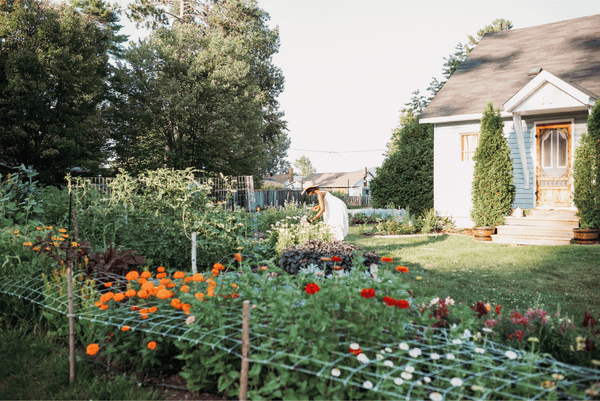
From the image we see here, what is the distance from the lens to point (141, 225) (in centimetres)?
550

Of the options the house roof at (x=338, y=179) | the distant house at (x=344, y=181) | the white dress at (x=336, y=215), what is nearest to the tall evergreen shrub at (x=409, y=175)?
the white dress at (x=336, y=215)

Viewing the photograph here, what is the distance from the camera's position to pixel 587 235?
8141 mm

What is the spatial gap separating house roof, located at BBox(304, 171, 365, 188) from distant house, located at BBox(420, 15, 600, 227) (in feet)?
157

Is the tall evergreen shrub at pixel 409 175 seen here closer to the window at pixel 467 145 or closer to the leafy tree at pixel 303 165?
the window at pixel 467 145

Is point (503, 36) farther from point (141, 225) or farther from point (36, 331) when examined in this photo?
point (36, 331)

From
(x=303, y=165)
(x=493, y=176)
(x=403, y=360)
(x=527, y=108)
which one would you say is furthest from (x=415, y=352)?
(x=303, y=165)

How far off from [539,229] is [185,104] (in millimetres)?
17583

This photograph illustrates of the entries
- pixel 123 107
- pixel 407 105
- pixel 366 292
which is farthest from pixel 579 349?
pixel 123 107

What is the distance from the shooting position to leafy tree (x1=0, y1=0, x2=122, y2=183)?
1555 cm

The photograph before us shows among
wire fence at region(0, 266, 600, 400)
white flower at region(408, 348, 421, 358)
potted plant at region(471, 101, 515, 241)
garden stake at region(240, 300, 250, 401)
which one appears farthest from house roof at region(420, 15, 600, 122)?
garden stake at region(240, 300, 250, 401)

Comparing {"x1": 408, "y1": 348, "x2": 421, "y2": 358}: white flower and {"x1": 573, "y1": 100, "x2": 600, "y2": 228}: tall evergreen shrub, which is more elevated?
{"x1": 573, "y1": 100, "x2": 600, "y2": 228}: tall evergreen shrub

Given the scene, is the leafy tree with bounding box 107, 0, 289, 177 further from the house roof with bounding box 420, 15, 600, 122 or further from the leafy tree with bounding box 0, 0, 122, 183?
Answer: the house roof with bounding box 420, 15, 600, 122

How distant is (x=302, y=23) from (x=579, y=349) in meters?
7.34

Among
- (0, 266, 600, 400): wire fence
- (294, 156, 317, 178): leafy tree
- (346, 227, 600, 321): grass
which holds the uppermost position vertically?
(294, 156, 317, 178): leafy tree
